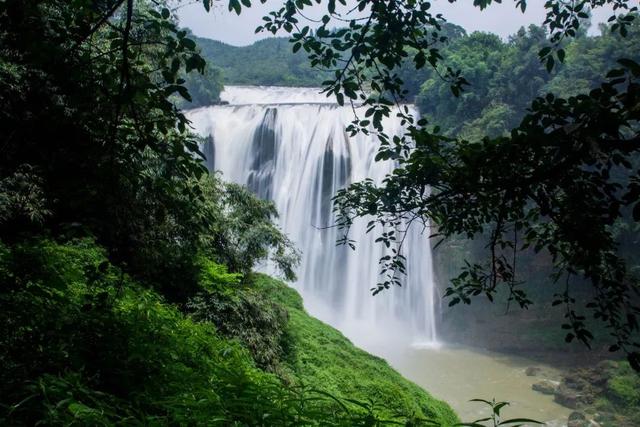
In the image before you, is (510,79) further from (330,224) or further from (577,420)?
(577,420)

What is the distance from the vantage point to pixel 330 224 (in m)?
22.8

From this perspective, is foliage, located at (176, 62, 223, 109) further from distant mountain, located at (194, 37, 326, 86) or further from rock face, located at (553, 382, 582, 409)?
rock face, located at (553, 382, 582, 409)

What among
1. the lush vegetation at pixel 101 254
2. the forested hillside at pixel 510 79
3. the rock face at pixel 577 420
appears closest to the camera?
the lush vegetation at pixel 101 254

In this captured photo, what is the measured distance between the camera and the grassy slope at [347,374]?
783 cm

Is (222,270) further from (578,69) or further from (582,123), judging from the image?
(578,69)

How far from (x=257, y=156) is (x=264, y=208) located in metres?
14.6

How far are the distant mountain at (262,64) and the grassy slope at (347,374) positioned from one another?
2797 centimetres

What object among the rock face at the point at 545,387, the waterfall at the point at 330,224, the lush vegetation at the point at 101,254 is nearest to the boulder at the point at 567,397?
the rock face at the point at 545,387

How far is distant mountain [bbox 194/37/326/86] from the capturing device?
4291 cm

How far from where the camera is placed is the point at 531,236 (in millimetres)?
2445

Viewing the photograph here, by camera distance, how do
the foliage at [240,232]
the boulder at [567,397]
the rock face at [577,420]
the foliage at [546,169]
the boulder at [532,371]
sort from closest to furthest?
the foliage at [546,169]
the foliage at [240,232]
the rock face at [577,420]
the boulder at [567,397]
the boulder at [532,371]

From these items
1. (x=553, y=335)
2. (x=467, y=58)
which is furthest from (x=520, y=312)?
(x=467, y=58)

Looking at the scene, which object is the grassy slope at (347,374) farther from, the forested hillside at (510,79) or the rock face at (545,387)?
the forested hillside at (510,79)

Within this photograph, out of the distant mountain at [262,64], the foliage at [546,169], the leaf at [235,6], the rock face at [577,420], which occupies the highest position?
the distant mountain at [262,64]
